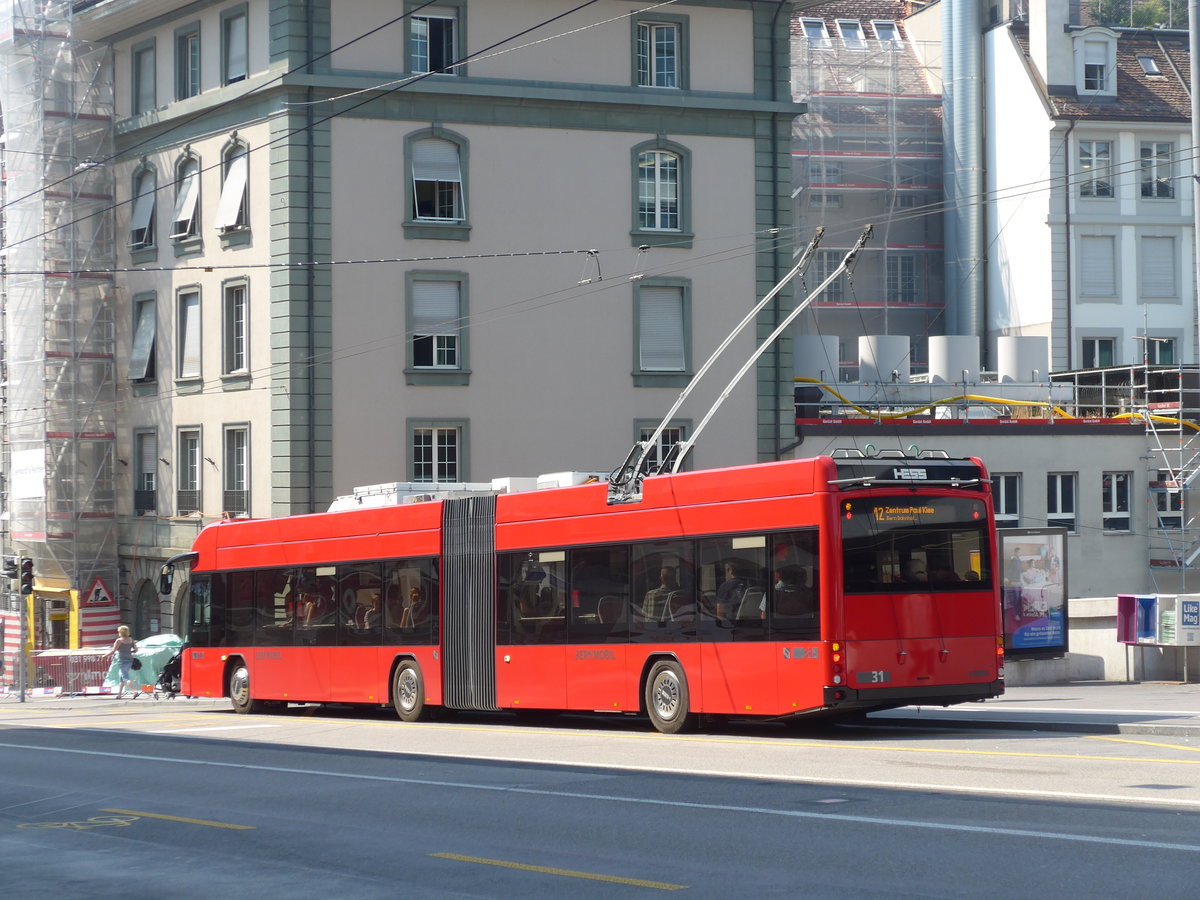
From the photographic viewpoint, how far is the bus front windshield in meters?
17.4

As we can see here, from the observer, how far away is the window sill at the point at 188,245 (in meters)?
41.0

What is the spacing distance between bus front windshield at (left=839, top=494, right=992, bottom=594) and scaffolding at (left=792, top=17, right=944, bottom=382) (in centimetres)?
3996

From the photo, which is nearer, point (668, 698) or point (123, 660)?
point (668, 698)

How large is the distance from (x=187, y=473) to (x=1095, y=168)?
32658 millimetres

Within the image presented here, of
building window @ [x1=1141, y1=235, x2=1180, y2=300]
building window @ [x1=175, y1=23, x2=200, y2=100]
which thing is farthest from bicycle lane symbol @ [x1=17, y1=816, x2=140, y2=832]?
building window @ [x1=1141, y1=235, x2=1180, y2=300]

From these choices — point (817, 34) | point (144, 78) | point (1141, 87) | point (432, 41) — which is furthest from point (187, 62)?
point (1141, 87)

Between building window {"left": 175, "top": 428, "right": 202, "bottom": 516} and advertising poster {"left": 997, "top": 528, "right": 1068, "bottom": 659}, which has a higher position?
building window {"left": 175, "top": 428, "right": 202, "bottom": 516}

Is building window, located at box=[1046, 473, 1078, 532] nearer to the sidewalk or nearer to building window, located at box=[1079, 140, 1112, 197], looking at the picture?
building window, located at box=[1079, 140, 1112, 197]

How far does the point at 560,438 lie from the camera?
1572 inches

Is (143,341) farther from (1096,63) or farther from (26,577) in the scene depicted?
(1096,63)

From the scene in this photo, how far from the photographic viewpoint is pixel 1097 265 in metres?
57.8

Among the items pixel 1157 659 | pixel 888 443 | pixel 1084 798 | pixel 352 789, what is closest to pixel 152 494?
pixel 888 443

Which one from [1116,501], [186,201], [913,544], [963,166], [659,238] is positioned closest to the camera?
[913,544]

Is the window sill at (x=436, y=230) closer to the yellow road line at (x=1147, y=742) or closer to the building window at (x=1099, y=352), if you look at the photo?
the yellow road line at (x=1147, y=742)
